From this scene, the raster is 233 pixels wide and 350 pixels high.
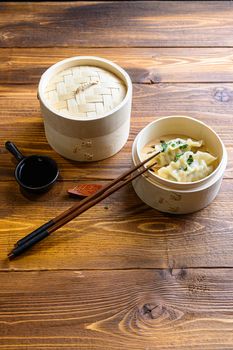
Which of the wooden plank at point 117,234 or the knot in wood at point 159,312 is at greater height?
the wooden plank at point 117,234

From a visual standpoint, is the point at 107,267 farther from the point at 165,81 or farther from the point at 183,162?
the point at 165,81

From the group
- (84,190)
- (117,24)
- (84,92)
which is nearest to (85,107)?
(84,92)

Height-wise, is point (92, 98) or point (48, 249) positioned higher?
point (92, 98)

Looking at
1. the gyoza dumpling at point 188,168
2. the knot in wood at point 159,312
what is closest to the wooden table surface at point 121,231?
the knot in wood at point 159,312

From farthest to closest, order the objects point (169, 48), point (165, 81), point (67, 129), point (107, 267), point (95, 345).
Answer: point (169, 48), point (165, 81), point (67, 129), point (107, 267), point (95, 345)

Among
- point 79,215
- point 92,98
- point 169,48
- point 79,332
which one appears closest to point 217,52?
point 169,48

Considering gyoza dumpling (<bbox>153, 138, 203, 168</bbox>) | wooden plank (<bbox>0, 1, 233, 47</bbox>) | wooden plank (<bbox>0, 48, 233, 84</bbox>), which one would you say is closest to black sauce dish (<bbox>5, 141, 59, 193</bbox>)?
gyoza dumpling (<bbox>153, 138, 203, 168</bbox>)

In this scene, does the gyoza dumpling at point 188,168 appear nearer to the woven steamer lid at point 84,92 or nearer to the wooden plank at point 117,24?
the woven steamer lid at point 84,92

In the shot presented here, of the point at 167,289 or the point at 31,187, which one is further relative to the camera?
the point at 31,187
